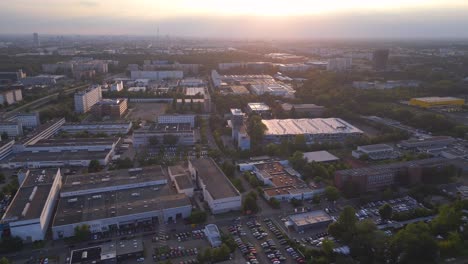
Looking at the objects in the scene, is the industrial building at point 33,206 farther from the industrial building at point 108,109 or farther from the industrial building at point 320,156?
the industrial building at point 108,109

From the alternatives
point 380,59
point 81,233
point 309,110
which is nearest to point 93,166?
point 81,233

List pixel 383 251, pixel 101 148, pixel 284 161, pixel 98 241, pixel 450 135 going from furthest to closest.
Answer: pixel 450 135, pixel 101 148, pixel 284 161, pixel 98 241, pixel 383 251

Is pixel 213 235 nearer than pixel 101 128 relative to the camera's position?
Yes

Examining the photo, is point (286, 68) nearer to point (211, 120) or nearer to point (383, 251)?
point (211, 120)

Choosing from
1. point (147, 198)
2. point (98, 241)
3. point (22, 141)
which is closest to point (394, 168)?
point (147, 198)

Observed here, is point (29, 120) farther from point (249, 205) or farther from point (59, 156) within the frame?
point (249, 205)

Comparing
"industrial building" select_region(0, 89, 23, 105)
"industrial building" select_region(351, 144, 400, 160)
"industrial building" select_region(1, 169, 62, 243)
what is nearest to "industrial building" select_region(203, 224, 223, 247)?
"industrial building" select_region(1, 169, 62, 243)
